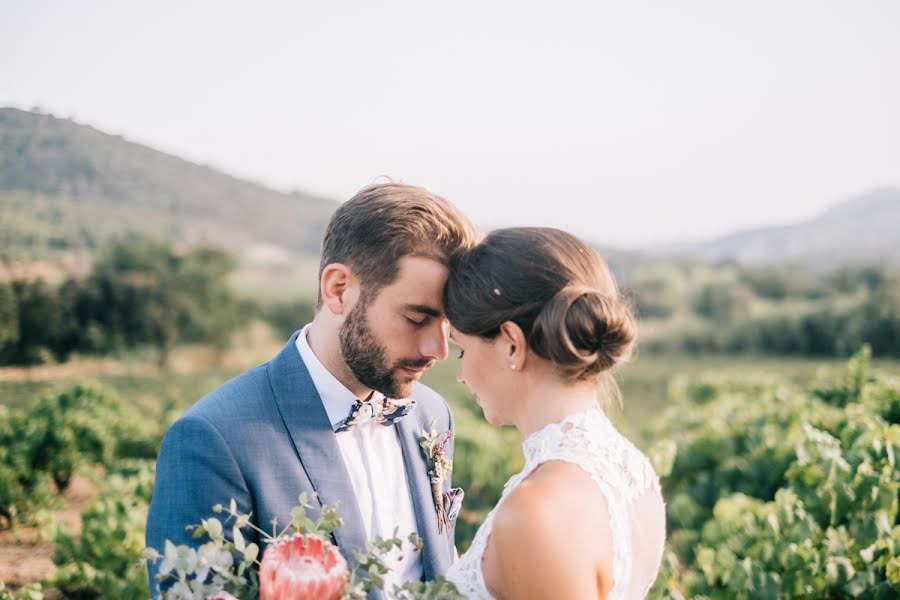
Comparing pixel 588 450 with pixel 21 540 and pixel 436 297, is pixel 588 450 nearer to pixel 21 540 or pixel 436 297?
pixel 436 297

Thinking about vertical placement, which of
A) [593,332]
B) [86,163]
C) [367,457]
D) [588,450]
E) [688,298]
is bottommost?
[688,298]

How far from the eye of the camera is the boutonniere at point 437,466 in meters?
2.80

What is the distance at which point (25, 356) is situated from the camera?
6.18 m

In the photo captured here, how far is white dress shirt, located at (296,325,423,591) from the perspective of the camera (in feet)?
8.54

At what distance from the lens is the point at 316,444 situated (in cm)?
241

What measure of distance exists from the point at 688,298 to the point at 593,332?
35983mm

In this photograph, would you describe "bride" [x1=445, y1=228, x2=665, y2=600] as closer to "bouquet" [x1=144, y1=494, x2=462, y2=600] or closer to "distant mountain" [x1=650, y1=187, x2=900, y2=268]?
"bouquet" [x1=144, y1=494, x2=462, y2=600]

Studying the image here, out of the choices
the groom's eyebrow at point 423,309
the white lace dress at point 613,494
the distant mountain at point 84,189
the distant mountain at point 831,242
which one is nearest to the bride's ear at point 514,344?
the white lace dress at point 613,494

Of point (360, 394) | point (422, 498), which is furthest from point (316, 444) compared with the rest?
point (422, 498)

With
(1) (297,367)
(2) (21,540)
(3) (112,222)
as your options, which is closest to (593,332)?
(1) (297,367)

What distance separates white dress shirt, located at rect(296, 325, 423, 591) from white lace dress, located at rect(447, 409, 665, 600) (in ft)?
2.07

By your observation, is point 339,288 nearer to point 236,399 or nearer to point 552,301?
point 236,399

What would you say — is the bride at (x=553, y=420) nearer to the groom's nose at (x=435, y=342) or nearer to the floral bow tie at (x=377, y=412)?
the groom's nose at (x=435, y=342)

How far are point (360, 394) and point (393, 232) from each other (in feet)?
2.02
